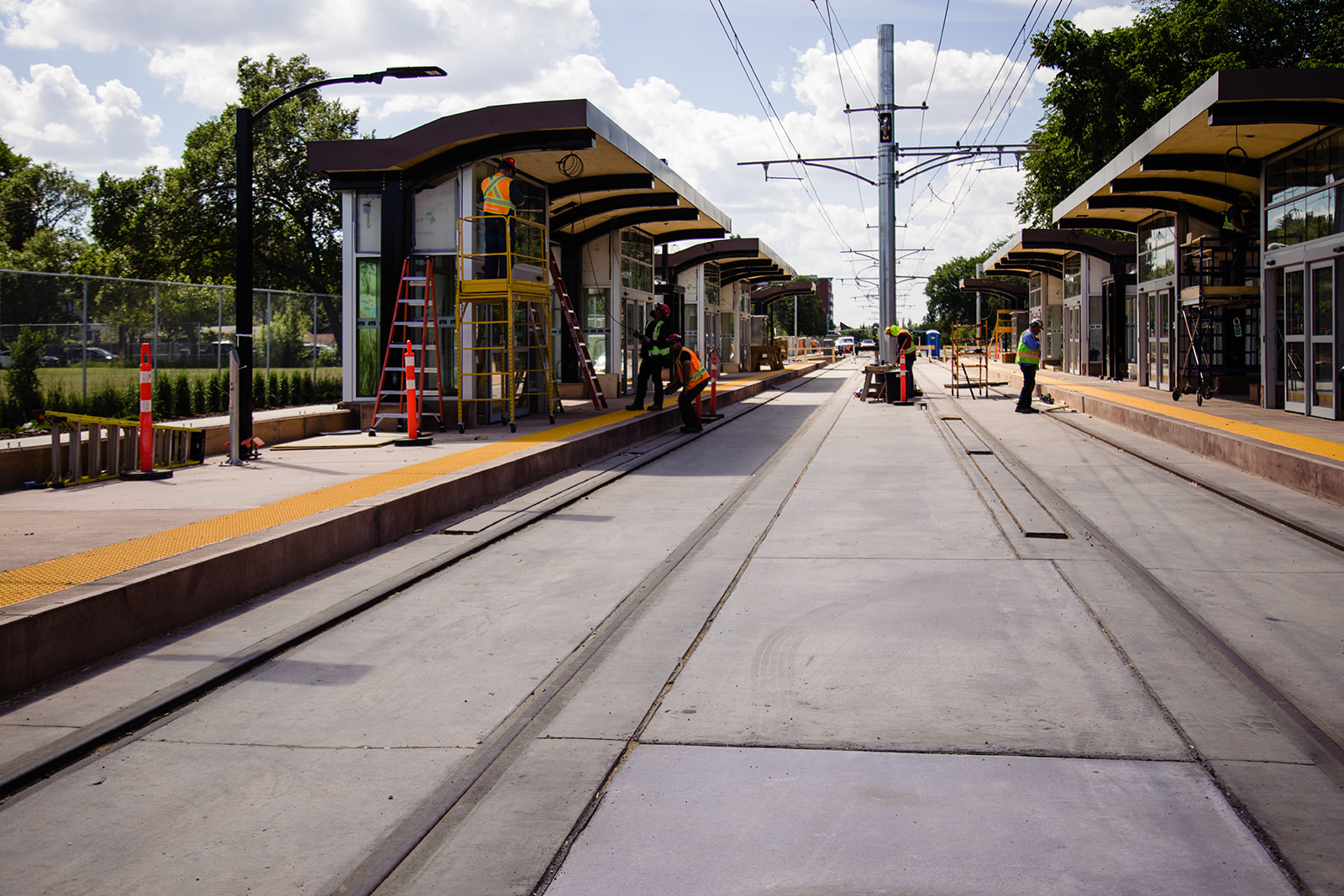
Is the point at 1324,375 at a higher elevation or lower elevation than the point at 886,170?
lower

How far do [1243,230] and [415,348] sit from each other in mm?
17534

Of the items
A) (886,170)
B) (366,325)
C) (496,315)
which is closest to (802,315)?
(886,170)

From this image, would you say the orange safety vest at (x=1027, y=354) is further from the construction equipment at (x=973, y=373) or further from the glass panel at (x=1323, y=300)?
the construction equipment at (x=973, y=373)

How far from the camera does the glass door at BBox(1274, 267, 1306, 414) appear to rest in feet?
59.7

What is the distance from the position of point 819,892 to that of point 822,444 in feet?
47.3

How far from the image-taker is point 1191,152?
68.9ft

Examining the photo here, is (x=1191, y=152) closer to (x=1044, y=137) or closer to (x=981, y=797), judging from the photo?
(x=981, y=797)

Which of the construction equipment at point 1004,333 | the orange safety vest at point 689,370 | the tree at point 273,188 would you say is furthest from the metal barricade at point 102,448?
the construction equipment at point 1004,333

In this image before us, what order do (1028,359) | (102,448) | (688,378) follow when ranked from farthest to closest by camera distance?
(1028,359) < (688,378) < (102,448)

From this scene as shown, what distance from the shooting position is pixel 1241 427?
15.9m

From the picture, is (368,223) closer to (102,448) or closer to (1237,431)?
(102,448)

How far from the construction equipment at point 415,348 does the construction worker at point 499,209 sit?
3.31 ft

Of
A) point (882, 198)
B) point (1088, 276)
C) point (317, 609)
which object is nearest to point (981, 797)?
point (317, 609)

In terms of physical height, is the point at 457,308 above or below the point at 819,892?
above
